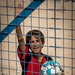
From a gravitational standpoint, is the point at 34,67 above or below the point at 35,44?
below

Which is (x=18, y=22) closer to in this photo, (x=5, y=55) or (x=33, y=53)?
(x=33, y=53)

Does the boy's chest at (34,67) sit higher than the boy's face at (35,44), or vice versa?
the boy's face at (35,44)

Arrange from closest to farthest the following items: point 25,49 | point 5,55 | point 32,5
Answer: point 32,5 → point 25,49 → point 5,55

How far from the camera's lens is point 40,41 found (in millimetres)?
1368

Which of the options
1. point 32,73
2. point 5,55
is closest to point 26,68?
point 32,73

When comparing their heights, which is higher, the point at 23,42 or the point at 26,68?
the point at 23,42

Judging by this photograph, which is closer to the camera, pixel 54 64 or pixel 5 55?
pixel 54 64

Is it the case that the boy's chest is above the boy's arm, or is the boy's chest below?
below

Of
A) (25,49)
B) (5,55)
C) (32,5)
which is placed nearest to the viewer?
(32,5)

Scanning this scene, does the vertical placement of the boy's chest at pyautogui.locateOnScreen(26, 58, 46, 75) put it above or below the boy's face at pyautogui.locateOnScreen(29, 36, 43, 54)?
below

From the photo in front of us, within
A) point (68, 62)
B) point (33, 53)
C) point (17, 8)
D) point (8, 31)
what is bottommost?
point (68, 62)

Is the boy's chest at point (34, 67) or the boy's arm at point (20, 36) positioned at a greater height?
the boy's arm at point (20, 36)

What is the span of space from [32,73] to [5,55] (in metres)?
0.59

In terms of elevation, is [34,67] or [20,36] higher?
[20,36]
